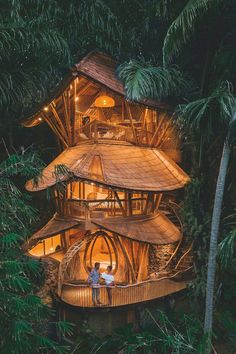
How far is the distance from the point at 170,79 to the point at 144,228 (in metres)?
4.04

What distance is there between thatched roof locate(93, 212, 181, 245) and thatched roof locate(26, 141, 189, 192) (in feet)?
3.75

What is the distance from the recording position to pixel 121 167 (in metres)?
10.5

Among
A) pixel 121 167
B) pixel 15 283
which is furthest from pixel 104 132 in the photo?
pixel 15 283

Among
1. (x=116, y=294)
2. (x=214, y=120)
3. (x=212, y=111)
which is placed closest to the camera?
(x=212, y=111)

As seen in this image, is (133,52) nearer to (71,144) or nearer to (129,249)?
(71,144)

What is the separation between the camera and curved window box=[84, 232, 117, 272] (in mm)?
11016

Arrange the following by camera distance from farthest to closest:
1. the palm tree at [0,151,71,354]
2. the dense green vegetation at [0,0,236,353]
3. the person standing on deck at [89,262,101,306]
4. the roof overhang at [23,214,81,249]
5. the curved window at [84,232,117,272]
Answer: the curved window at [84,232,117,272] → the roof overhang at [23,214,81,249] → the person standing on deck at [89,262,101,306] → the dense green vegetation at [0,0,236,353] → the palm tree at [0,151,71,354]

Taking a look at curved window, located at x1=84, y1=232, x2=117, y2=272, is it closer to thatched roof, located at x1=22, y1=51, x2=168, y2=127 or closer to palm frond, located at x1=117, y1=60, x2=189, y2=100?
thatched roof, located at x1=22, y1=51, x2=168, y2=127

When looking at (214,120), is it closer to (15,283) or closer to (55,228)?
(15,283)

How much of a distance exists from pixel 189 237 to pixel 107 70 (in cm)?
530

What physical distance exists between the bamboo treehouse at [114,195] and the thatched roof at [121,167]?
3cm

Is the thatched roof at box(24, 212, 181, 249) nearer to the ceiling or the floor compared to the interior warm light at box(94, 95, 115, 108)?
nearer to the floor

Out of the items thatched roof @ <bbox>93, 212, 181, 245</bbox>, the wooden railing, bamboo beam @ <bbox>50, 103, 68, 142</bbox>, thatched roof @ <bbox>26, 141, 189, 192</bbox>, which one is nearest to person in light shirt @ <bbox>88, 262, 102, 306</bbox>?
thatched roof @ <bbox>93, 212, 181, 245</bbox>

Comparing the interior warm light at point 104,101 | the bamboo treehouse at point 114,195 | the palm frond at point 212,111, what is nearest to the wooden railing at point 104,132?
the bamboo treehouse at point 114,195
